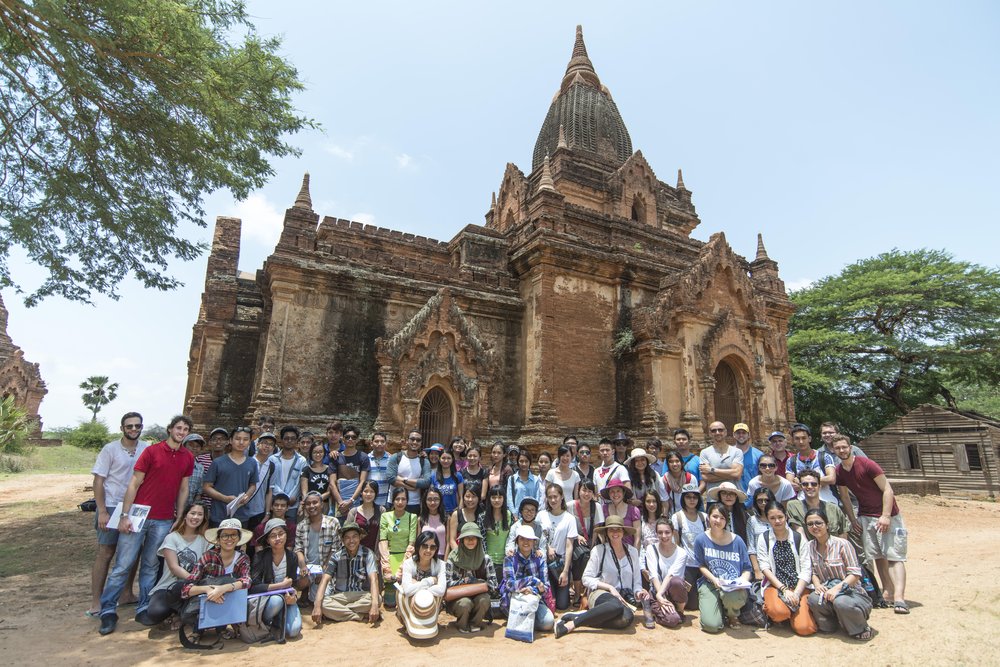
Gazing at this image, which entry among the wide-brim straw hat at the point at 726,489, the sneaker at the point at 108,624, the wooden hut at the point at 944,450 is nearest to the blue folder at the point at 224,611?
the sneaker at the point at 108,624

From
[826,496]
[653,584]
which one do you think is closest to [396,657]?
[653,584]

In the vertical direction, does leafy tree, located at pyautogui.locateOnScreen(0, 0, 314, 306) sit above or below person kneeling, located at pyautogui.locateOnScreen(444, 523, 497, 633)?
above

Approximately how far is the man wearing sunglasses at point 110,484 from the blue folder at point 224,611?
1.54m

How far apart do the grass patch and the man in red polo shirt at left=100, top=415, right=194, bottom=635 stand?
2787 centimetres

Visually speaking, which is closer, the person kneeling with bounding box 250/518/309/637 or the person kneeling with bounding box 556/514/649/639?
the person kneeling with bounding box 250/518/309/637

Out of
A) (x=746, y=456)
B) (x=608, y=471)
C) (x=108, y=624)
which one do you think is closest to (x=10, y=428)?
(x=108, y=624)

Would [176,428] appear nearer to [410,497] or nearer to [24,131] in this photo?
[410,497]

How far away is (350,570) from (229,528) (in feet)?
5.11

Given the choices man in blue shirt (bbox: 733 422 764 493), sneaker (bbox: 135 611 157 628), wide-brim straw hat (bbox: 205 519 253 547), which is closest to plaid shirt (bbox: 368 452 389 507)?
wide-brim straw hat (bbox: 205 519 253 547)

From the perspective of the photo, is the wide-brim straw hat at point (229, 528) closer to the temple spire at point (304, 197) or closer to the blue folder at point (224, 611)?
the blue folder at point (224, 611)

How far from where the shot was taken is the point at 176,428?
6.60 metres

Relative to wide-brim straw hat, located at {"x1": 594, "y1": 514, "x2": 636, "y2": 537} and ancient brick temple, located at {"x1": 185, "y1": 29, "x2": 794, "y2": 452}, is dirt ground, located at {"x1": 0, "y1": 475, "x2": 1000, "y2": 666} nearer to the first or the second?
wide-brim straw hat, located at {"x1": 594, "y1": 514, "x2": 636, "y2": 537}

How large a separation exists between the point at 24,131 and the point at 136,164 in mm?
1923

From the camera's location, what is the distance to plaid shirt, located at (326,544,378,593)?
22.2 ft
